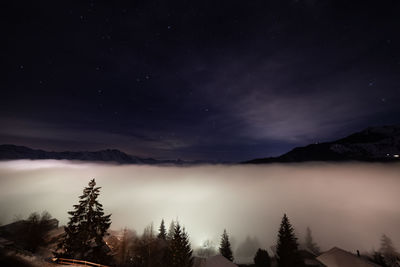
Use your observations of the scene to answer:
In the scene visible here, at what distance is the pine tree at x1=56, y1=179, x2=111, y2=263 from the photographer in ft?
90.6

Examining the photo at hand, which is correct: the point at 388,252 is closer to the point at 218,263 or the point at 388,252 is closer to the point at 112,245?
the point at 218,263

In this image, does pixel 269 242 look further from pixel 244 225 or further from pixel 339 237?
pixel 339 237

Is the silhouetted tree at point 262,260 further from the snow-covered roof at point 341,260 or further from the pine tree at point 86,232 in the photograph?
the pine tree at point 86,232

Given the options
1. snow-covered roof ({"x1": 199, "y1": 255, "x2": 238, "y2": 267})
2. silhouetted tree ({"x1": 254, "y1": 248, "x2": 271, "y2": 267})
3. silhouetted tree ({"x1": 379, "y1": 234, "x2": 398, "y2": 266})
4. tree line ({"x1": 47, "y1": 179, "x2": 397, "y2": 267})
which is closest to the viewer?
tree line ({"x1": 47, "y1": 179, "x2": 397, "y2": 267})

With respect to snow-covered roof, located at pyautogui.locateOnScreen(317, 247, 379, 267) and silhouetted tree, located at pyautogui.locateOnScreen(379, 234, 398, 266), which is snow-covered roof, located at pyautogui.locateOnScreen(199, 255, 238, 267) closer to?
snow-covered roof, located at pyautogui.locateOnScreen(317, 247, 379, 267)

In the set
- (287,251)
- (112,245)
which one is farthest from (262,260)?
(112,245)

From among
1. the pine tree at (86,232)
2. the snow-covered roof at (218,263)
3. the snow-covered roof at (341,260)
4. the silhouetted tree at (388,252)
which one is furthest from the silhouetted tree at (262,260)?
the silhouetted tree at (388,252)

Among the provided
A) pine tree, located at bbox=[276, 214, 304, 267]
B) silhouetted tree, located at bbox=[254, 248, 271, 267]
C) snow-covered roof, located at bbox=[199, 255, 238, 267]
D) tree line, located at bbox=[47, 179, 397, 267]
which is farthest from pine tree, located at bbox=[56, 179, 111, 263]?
silhouetted tree, located at bbox=[254, 248, 271, 267]

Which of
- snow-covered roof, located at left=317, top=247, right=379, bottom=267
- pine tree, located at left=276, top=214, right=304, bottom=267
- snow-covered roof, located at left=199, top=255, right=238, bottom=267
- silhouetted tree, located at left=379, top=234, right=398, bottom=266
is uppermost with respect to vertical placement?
pine tree, located at left=276, top=214, right=304, bottom=267

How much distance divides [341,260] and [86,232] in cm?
4742

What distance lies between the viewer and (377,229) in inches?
7840

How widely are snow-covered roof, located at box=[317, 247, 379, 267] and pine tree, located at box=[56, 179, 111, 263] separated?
4303cm

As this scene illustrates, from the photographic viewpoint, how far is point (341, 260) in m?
39.8

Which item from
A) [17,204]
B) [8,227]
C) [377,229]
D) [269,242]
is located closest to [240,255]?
[269,242]
